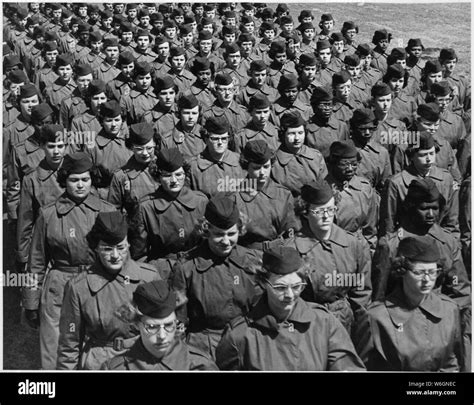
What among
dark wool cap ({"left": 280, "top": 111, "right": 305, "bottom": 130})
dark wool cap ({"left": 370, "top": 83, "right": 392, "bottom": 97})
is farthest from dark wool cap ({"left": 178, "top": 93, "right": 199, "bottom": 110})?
dark wool cap ({"left": 370, "top": 83, "right": 392, "bottom": 97})

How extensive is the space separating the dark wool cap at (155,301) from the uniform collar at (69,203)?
134 cm

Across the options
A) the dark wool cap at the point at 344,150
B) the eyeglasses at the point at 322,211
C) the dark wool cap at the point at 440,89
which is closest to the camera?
the eyeglasses at the point at 322,211

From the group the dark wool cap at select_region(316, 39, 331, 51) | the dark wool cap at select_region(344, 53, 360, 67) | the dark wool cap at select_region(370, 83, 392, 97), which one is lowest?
the dark wool cap at select_region(370, 83, 392, 97)

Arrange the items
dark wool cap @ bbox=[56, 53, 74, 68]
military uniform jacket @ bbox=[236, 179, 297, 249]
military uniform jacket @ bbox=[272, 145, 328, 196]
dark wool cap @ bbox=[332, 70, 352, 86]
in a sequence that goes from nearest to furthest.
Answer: military uniform jacket @ bbox=[236, 179, 297, 249]
military uniform jacket @ bbox=[272, 145, 328, 196]
dark wool cap @ bbox=[332, 70, 352, 86]
dark wool cap @ bbox=[56, 53, 74, 68]

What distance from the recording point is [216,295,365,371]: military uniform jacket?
4395 millimetres

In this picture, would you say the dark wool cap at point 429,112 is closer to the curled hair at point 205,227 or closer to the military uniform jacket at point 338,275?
the military uniform jacket at point 338,275

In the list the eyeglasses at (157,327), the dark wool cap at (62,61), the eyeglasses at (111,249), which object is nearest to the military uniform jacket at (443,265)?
the eyeglasses at (157,327)

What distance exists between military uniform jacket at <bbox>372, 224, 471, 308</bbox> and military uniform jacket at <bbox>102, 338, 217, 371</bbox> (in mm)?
1438

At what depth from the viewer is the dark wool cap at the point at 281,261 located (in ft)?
14.3

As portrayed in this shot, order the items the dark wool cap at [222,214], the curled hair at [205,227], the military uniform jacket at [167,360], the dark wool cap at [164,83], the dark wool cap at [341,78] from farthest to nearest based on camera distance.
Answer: the dark wool cap at [341,78] < the dark wool cap at [164,83] < the curled hair at [205,227] < the dark wool cap at [222,214] < the military uniform jacket at [167,360]

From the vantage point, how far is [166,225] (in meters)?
5.48

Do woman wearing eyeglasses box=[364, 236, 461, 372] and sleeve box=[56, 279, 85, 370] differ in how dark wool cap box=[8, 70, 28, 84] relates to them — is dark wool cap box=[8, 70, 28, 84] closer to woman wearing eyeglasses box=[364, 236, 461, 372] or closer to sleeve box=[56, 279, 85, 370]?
sleeve box=[56, 279, 85, 370]
